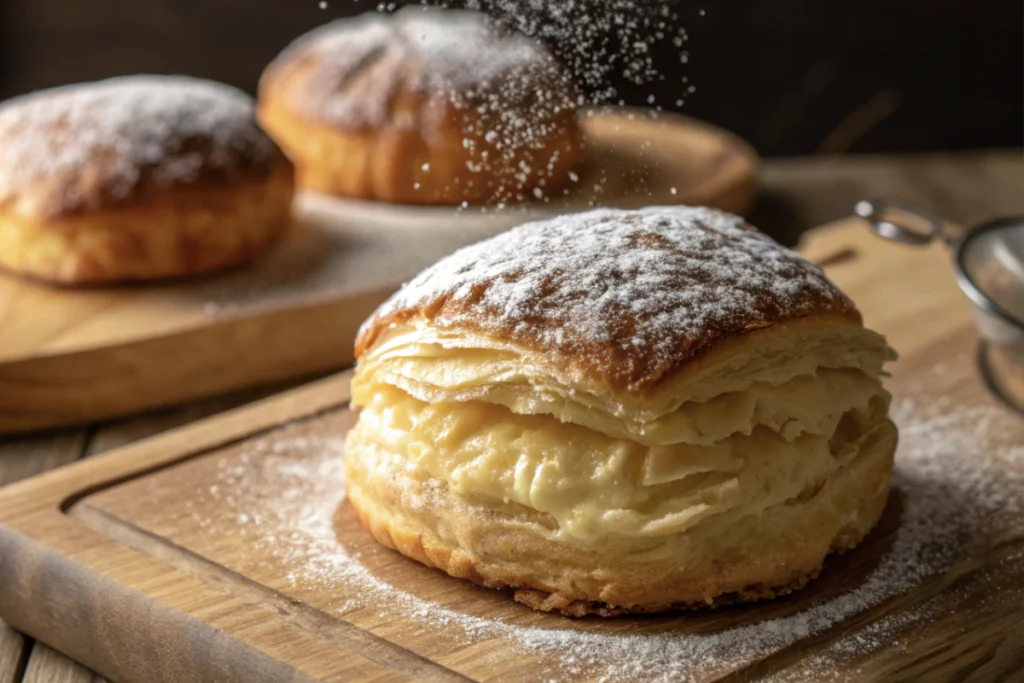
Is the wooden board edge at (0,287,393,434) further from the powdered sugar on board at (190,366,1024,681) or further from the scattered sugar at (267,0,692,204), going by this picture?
the scattered sugar at (267,0,692,204)

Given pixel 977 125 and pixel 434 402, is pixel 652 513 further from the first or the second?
pixel 977 125

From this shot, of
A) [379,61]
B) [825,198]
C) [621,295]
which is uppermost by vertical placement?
[621,295]

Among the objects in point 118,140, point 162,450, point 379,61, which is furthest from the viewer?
point 379,61

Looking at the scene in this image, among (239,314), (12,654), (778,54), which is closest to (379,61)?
(239,314)

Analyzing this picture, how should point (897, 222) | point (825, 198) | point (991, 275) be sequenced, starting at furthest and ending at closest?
1. point (825, 198)
2. point (897, 222)
3. point (991, 275)

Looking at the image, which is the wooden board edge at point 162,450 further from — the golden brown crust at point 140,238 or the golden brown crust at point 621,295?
the golden brown crust at point 140,238

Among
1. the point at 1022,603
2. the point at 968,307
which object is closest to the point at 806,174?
the point at 968,307

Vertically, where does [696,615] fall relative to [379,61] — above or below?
below

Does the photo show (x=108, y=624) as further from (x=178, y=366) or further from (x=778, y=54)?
(x=778, y=54)

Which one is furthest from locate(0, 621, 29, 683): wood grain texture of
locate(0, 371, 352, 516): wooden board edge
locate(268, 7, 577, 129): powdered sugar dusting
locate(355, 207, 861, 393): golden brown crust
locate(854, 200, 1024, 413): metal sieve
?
locate(854, 200, 1024, 413): metal sieve
